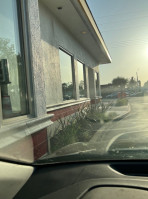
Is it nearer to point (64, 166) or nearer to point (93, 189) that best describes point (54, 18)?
point (64, 166)

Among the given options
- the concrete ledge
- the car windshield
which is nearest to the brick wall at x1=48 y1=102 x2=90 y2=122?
the car windshield

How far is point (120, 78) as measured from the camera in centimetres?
5444

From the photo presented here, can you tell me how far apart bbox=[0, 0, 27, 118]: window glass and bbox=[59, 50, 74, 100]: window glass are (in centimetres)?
430

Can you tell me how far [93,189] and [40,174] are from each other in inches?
26.1

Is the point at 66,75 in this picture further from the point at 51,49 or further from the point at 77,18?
the point at 77,18

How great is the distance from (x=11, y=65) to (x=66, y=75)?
520 centimetres

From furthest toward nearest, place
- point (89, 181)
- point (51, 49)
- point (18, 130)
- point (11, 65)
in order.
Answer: point (51, 49) → point (11, 65) → point (18, 130) → point (89, 181)

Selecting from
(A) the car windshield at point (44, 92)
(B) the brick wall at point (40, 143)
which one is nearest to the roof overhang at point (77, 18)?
(A) the car windshield at point (44, 92)

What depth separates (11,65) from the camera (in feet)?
12.8

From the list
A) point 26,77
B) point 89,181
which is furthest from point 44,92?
point 89,181

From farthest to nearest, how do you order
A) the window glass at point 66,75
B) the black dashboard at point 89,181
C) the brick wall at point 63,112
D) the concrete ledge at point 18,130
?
the window glass at point 66,75
the brick wall at point 63,112
the concrete ledge at point 18,130
the black dashboard at point 89,181

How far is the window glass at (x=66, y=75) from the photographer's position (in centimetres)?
854

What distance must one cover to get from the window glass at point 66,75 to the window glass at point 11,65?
14.1 feet

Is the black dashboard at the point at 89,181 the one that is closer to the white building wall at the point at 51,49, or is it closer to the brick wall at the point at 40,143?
the brick wall at the point at 40,143
